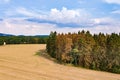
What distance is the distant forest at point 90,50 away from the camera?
7319cm

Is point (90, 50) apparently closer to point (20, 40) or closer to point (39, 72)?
point (39, 72)

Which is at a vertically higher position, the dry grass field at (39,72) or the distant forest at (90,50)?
the distant forest at (90,50)

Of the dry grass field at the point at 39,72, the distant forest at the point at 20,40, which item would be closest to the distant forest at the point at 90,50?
the dry grass field at the point at 39,72

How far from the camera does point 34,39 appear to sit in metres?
137

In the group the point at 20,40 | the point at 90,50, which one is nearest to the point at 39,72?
the point at 90,50

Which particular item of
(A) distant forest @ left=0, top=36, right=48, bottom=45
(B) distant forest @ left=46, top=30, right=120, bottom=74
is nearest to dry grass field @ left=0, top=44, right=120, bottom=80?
(B) distant forest @ left=46, top=30, right=120, bottom=74

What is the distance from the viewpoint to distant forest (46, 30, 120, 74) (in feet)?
240

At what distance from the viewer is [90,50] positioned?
76.6 meters

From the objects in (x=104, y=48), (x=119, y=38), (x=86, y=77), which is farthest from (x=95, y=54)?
(x=86, y=77)

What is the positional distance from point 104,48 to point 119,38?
227 inches

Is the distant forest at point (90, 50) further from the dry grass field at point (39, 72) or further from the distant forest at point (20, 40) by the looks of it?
the distant forest at point (20, 40)

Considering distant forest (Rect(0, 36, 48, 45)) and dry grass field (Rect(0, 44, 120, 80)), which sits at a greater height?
distant forest (Rect(0, 36, 48, 45))

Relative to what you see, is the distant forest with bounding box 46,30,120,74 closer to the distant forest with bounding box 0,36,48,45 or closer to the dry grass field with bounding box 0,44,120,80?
the dry grass field with bounding box 0,44,120,80

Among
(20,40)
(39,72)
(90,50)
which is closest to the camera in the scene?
(39,72)
